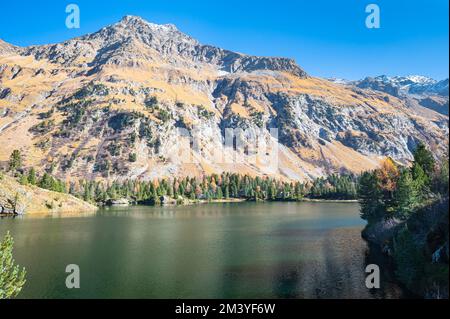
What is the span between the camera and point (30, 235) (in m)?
98.7

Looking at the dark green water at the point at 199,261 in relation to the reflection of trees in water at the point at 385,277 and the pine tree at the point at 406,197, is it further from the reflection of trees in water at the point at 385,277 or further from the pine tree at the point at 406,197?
the pine tree at the point at 406,197

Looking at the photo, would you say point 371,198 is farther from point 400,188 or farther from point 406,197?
point 406,197

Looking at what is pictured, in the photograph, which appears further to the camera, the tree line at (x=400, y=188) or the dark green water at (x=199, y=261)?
the tree line at (x=400, y=188)

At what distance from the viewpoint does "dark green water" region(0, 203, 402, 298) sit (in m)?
50.5

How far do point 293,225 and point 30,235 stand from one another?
7534 centimetres

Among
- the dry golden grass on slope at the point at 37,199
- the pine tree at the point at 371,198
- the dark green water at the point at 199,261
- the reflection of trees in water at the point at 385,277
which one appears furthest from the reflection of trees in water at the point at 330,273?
the dry golden grass on slope at the point at 37,199

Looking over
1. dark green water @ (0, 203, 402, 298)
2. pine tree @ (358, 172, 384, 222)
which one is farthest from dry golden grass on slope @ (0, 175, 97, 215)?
pine tree @ (358, 172, 384, 222)

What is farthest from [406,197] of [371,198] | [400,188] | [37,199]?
[37,199]

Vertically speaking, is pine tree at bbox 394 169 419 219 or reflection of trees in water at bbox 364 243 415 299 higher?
pine tree at bbox 394 169 419 219

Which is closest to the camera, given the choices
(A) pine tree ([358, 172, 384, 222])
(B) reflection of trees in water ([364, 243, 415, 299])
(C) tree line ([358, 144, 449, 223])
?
(B) reflection of trees in water ([364, 243, 415, 299])

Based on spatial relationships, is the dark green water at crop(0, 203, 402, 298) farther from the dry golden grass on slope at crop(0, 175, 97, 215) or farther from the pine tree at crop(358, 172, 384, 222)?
the dry golden grass on slope at crop(0, 175, 97, 215)

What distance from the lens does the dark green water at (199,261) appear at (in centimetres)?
5050

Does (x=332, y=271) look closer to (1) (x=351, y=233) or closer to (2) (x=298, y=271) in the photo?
(2) (x=298, y=271)

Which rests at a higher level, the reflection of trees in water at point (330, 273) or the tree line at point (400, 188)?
the tree line at point (400, 188)
